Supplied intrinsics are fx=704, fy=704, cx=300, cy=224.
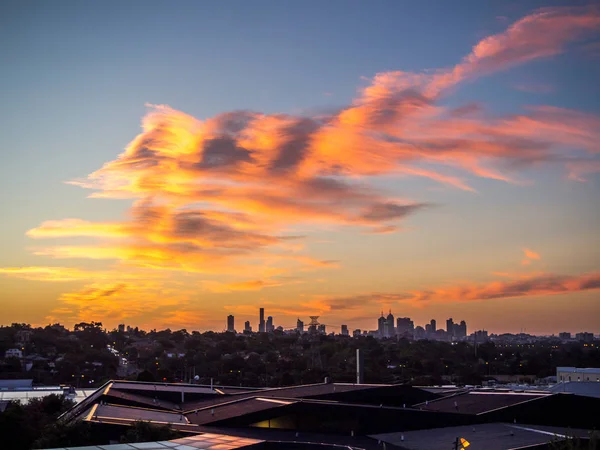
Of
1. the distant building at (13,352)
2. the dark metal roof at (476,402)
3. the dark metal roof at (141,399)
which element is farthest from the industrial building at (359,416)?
the distant building at (13,352)

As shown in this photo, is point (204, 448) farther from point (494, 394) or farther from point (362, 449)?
point (494, 394)

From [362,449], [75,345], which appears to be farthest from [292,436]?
[75,345]

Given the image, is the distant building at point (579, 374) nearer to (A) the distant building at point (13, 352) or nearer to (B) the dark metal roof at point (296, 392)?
(B) the dark metal roof at point (296, 392)

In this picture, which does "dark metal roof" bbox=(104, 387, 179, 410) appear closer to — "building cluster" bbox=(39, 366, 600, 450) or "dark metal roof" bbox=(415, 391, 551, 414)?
"building cluster" bbox=(39, 366, 600, 450)

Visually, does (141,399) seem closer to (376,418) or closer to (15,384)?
(376,418)

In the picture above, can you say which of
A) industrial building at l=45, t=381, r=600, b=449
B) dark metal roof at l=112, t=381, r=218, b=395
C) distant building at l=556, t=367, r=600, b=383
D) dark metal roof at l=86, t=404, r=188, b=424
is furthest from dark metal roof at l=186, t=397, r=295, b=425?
distant building at l=556, t=367, r=600, b=383

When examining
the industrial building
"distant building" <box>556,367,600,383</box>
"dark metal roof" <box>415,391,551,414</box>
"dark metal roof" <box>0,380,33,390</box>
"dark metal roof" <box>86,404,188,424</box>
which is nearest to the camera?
the industrial building

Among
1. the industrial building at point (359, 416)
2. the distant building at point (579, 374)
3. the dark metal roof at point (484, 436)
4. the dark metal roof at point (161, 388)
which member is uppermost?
the dark metal roof at point (161, 388)

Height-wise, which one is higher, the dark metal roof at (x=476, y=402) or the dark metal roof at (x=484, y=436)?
the dark metal roof at (x=476, y=402)
